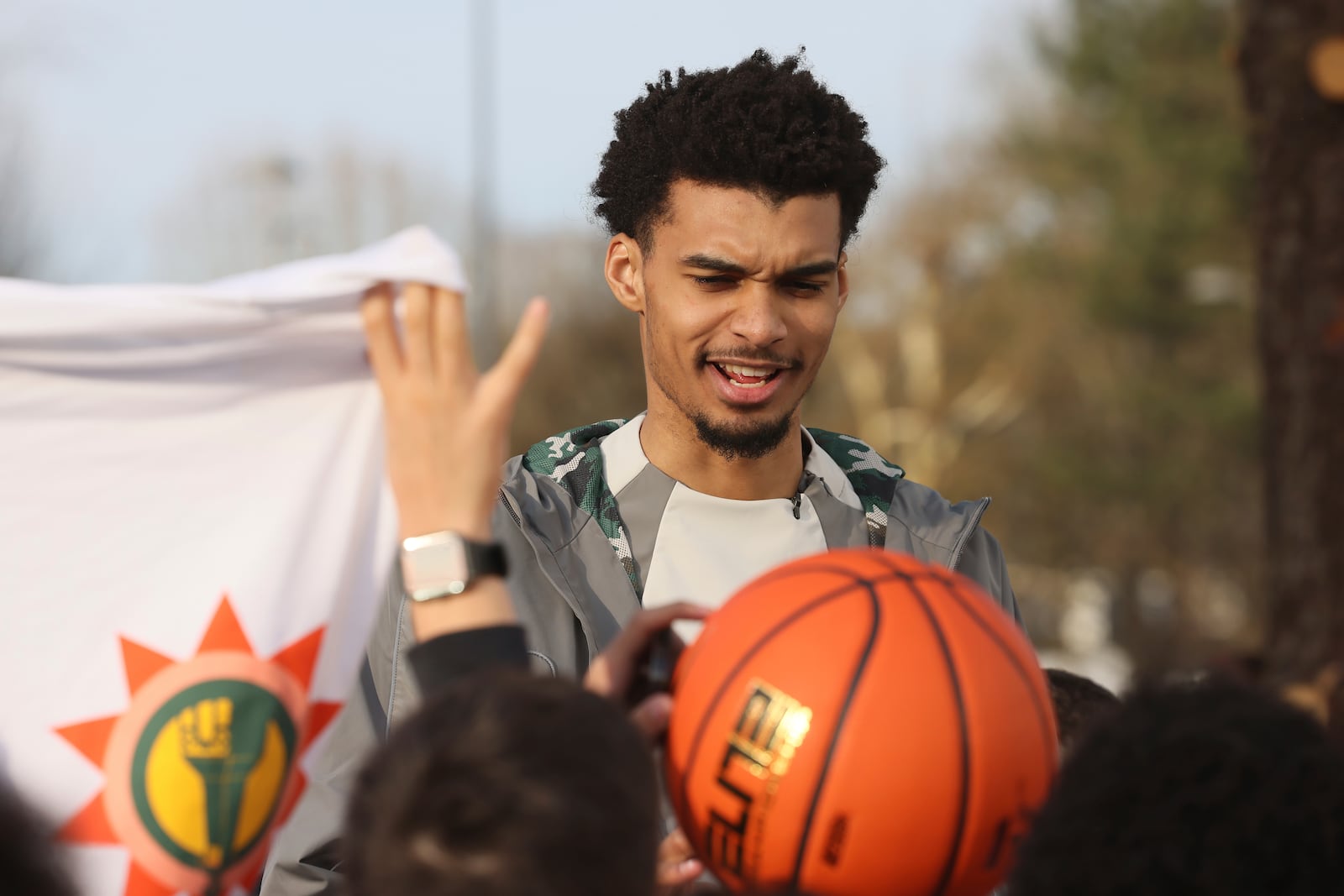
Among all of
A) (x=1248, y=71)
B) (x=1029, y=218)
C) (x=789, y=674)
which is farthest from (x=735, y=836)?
(x=1029, y=218)

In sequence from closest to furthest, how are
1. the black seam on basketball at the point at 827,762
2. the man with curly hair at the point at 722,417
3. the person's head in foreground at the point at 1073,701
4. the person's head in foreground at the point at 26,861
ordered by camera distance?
the person's head in foreground at the point at 26,861 → the black seam on basketball at the point at 827,762 → the person's head in foreground at the point at 1073,701 → the man with curly hair at the point at 722,417

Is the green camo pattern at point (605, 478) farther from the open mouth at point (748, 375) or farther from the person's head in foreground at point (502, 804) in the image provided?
the person's head in foreground at point (502, 804)

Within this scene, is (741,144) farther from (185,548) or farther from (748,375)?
(185,548)

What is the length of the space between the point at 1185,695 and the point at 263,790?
137 centimetres

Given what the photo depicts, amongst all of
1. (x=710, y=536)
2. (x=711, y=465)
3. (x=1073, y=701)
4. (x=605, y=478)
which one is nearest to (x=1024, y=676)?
(x=1073, y=701)

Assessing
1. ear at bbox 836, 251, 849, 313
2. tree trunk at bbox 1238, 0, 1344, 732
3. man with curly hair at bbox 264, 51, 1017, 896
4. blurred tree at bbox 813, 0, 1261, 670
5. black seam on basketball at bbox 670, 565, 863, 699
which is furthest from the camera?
blurred tree at bbox 813, 0, 1261, 670

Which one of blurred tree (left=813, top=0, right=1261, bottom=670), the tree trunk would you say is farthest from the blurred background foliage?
the tree trunk

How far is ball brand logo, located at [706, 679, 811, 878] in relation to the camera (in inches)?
81.4

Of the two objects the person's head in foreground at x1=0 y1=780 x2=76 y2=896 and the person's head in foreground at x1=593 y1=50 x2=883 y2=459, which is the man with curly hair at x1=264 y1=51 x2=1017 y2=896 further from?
the person's head in foreground at x1=0 y1=780 x2=76 y2=896

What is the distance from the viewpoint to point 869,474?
363cm

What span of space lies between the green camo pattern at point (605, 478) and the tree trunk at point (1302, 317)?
2711 millimetres

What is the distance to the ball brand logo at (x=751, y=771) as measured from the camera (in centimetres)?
207

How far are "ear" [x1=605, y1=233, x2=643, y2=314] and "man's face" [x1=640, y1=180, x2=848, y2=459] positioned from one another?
202mm

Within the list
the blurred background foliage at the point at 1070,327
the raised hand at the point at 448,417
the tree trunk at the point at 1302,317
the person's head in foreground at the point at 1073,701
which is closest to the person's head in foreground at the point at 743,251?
the person's head in foreground at the point at 1073,701
